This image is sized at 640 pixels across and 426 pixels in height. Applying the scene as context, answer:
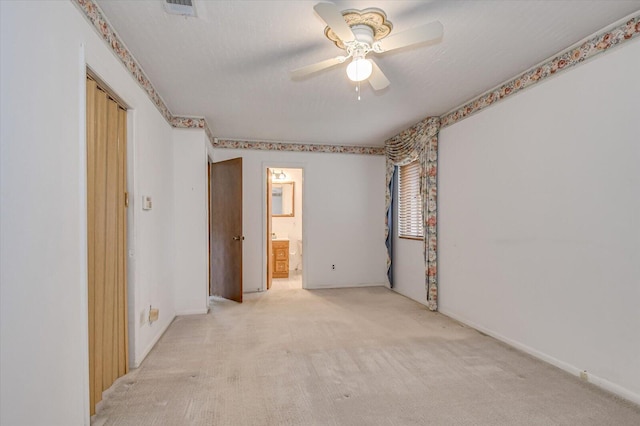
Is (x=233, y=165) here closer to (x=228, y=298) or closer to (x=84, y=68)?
(x=228, y=298)

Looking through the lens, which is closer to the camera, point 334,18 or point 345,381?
point 334,18

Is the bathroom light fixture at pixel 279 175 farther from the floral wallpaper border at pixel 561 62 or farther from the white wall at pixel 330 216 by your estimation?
the floral wallpaper border at pixel 561 62

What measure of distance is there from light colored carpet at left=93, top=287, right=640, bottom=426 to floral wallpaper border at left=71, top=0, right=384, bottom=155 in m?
2.28

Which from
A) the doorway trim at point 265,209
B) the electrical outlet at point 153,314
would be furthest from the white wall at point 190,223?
the doorway trim at point 265,209

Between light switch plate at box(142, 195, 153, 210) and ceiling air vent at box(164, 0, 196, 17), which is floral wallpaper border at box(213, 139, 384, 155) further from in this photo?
ceiling air vent at box(164, 0, 196, 17)

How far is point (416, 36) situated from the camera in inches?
66.2

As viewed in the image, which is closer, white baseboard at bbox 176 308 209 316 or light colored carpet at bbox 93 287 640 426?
light colored carpet at bbox 93 287 640 426

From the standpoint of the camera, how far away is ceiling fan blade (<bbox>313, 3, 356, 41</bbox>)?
57.4 inches

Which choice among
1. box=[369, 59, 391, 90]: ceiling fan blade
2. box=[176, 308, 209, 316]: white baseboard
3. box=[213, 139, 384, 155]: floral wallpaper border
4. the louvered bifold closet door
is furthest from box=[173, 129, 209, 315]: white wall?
box=[369, 59, 391, 90]: ceiling fan blade

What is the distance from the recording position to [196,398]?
6.54ft

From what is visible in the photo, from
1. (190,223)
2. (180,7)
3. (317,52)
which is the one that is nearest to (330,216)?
(190,223)

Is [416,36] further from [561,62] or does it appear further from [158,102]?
[158,102]

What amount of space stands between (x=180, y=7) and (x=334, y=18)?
36.2 inches

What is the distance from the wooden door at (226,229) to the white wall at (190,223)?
0.48 meters
